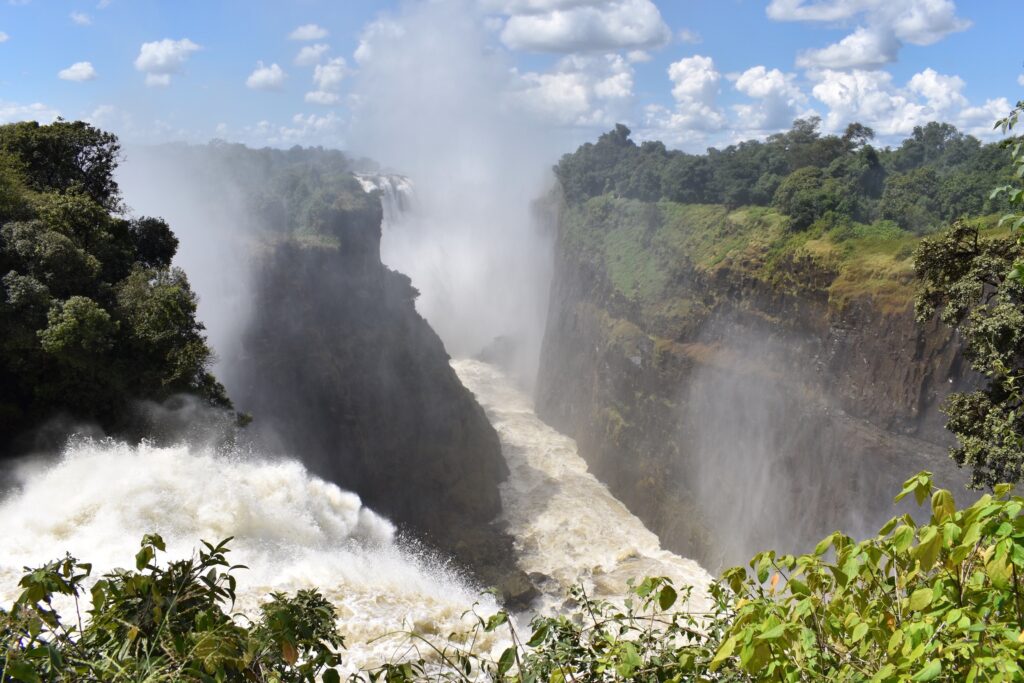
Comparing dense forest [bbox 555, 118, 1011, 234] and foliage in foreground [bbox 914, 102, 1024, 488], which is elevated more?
dense forest [bbox 555, 118, 1011, 234]

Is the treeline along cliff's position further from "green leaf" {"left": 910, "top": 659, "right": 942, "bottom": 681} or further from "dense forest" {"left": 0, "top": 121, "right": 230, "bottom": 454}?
"green leaf" {"left": 910, "top": 659, "right": 942, "bottom": 681}

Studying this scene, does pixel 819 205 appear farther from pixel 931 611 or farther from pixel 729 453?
pixel 931 611

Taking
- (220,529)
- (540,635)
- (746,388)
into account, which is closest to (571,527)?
(746,388)

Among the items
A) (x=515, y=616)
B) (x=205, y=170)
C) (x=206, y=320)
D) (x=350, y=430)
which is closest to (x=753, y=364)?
(x=515, y=616)

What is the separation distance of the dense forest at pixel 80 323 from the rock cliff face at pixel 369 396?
699 centimetres

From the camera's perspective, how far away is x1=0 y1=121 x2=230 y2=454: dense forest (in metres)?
15.7

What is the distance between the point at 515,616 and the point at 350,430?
9.77 meters

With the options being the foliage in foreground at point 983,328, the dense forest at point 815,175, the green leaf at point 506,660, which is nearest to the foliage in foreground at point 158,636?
the green leaf at point 506,660

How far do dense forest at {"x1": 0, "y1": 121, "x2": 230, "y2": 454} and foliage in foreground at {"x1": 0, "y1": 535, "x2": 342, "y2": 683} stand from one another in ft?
43.3

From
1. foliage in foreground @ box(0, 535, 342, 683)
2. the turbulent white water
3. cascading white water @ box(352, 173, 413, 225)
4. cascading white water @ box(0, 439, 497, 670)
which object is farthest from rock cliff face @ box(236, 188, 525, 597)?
foliage in foreground @ box(0, 535, 342, 683)

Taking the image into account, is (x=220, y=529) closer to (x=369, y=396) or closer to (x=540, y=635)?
(x=540, y=635)

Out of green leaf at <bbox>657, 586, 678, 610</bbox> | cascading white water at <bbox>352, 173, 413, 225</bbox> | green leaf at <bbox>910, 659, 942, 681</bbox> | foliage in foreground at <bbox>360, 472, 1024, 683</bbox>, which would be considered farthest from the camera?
cascading white water at <bbox>352, 173, 413, 225</bbox>

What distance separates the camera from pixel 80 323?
15570mm

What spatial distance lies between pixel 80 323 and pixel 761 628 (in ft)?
52.3
